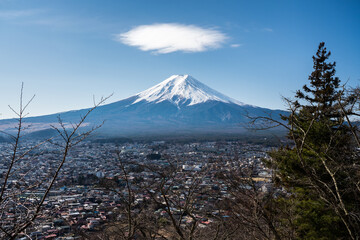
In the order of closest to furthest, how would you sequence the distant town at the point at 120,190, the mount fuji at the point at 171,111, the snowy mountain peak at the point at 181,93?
the distant town at the point at 120,190 < the mount fuji at the point at 171,111 < the snowy mountain peak at the point at 181,93

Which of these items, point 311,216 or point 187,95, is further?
point 187,95

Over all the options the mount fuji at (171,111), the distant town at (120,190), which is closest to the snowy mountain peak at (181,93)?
the mount fuji at (171,111)

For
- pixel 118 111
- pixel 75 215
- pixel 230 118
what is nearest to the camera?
pixel 75 215

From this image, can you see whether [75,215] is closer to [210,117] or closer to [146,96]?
[210,117]

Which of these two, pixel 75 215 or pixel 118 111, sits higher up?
pixel 118 111

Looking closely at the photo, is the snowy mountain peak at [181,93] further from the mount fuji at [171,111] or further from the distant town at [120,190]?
the distant town at [120,190]

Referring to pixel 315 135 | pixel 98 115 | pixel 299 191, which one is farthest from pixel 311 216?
pixel 98 115

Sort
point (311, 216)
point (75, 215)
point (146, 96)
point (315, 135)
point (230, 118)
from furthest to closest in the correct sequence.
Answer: point (146, 96) < point (230, 118) < point (75, 215) < point (315, 135) < point (311, 216)
